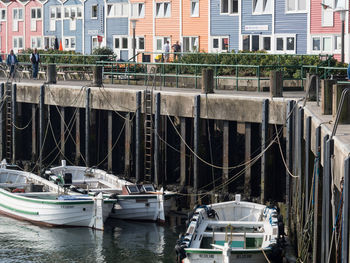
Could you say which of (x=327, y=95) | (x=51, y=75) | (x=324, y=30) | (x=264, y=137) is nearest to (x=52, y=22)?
(x=324, y=30)

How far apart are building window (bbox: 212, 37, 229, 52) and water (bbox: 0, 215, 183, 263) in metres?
28.4

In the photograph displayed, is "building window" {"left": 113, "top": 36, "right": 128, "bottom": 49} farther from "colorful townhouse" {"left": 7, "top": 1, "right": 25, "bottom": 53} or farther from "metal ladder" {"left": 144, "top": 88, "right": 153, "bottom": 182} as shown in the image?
"metal ladder" {"left": 144, "top": 88, "right": 153, "bottom": 182}

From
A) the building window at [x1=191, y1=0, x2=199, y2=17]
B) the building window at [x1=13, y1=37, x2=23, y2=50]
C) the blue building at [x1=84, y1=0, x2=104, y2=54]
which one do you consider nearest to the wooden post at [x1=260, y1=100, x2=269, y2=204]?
the building window at [x1=191, y1=0, x2=199, y2=17]

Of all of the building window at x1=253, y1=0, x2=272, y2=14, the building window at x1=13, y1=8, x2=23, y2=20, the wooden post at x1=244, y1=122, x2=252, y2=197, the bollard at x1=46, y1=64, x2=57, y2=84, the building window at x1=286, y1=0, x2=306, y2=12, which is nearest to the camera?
the wooden post at x1=244, y1=122, x2=252, y2=197

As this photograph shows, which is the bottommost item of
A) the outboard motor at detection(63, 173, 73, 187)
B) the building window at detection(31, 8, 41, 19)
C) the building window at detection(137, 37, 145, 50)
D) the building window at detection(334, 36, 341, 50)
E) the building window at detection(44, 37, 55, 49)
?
the outboard motor at detection(63, 173, 73, 187)

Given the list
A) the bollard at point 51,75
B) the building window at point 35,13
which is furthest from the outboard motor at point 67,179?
the building window at point 35,13

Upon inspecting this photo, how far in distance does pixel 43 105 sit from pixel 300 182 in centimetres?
1641

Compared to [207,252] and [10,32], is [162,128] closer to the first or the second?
[207,252]

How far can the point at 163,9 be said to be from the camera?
60.1m

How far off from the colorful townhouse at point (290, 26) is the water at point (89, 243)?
25.3 metres

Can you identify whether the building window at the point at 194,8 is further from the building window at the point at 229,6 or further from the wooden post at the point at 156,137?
the wooden post at the point at 156,137

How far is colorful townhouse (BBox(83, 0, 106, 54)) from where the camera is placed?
214 feet

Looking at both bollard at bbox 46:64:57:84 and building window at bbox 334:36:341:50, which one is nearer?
bollard at bbox 46:64:57:84

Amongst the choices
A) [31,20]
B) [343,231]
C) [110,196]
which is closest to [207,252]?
[343,231]
